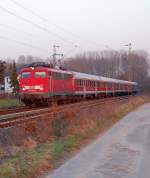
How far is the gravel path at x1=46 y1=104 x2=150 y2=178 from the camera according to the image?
32.2ft

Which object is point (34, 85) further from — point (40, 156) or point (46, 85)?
point (40, 156)

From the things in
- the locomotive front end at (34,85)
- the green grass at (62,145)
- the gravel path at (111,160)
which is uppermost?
the locomotive front end at (34,85)

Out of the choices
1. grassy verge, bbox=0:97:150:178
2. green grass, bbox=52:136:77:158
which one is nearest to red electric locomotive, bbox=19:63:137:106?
grassy verge, bbox=0:97:150:178

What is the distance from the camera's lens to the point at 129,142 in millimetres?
15609

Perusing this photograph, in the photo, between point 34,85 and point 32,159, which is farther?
point 34,85

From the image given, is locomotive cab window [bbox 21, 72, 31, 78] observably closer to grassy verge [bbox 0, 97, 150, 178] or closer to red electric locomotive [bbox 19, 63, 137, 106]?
red electric locomotive [bbox 19, 63, 137, 106]

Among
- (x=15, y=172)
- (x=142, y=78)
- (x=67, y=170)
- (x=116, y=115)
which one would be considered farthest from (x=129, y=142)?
A: (x=142, y=78)

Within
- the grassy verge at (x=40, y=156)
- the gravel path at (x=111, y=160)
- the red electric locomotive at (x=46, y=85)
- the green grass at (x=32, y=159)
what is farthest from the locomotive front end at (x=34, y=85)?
the green grass at (x=32, y=159)

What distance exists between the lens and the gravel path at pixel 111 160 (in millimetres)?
9805

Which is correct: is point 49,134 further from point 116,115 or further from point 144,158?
point 116,115

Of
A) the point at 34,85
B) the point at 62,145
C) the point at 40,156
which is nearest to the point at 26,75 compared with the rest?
the point at 34,85

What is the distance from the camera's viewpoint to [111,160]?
1167 centimetres

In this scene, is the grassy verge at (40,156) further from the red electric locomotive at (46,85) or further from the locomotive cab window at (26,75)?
the locomotive cab window at (26,75)

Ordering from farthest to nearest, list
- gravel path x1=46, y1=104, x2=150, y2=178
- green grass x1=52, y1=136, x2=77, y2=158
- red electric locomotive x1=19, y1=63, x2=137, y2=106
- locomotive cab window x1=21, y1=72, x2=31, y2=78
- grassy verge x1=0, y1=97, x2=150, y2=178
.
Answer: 1. locomotive cab window x1=21, y1=72, x2=31, y2=78
2. red electric locomotive x1=19, y1=63, x2=137, y2=106
3. green grass x1=52, y1=136, x2=77, y2=158
4. gravel path x1=46, y1=104, x2=150, y2=178
5. grassy verge x1=0, y1=97, x2=150, y2=178
